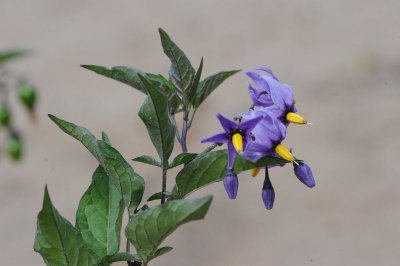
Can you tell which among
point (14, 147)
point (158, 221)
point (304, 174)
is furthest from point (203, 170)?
point (14, 147)

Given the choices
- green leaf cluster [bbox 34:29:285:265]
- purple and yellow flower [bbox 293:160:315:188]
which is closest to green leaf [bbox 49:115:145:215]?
green leaf cluster [bbox 34:29:285:265]

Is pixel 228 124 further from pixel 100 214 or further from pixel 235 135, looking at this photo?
pixel 100 214

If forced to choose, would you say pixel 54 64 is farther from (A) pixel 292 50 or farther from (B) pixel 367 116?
(B) pixel 367 116

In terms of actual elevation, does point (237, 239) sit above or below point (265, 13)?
below

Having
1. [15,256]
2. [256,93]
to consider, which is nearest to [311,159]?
[15,256]

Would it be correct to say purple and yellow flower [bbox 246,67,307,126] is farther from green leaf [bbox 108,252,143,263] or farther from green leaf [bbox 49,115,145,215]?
green leaf [bbox 108,252,143,263]

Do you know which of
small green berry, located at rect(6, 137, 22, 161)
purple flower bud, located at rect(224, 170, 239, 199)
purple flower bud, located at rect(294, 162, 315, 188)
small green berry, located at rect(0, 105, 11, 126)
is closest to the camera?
purple flower bud, located at rect(224, 170, 239, 199)
